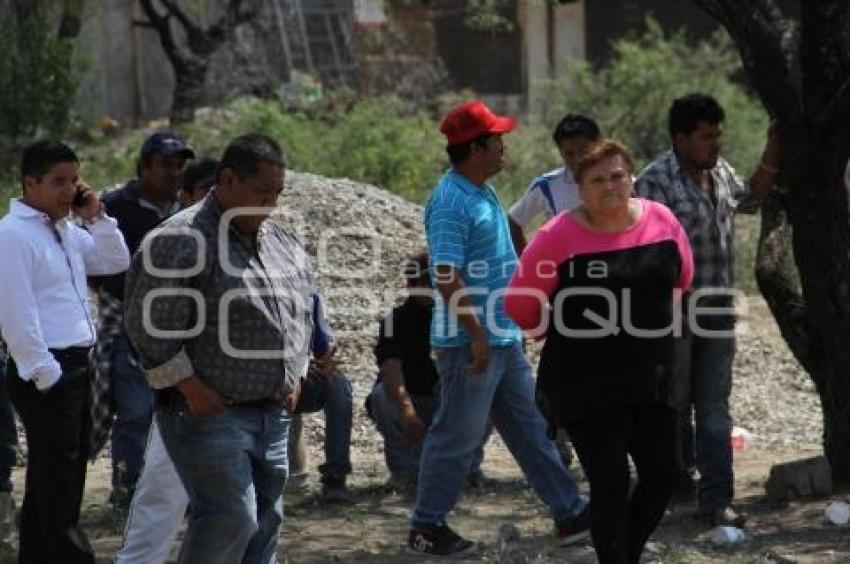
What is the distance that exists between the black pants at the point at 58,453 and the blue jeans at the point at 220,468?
1110 mm

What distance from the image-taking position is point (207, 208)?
17.7 feet

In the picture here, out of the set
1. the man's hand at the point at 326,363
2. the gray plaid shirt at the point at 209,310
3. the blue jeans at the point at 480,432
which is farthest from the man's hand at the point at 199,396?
the blue jeans at the point at 480,432

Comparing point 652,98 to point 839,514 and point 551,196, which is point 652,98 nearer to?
point 551,196

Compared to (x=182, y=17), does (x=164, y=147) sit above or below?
below

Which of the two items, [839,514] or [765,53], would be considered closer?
[839,514]

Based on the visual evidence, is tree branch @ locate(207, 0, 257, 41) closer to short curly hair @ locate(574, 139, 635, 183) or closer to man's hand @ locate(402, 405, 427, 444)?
man's hand @ locate(402, 405, 427, 444)

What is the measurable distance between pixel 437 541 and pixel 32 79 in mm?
12734

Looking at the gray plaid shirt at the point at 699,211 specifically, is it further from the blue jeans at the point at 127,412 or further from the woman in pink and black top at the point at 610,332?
the blue jeans at the point at 127,412

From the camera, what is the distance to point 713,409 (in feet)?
24.6

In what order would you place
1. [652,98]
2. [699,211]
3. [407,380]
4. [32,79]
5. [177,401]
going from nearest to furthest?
[177,401], [699,211], [407,380], [32,79], [652,98]

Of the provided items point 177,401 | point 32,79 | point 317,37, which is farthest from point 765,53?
point 317,37

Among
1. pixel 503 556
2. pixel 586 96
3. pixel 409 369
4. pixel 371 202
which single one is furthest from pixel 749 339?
pixel 586 96

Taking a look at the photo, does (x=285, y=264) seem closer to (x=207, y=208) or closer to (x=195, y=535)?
(x=207, y=208)

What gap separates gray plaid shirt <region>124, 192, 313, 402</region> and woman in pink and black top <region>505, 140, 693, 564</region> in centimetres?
111
